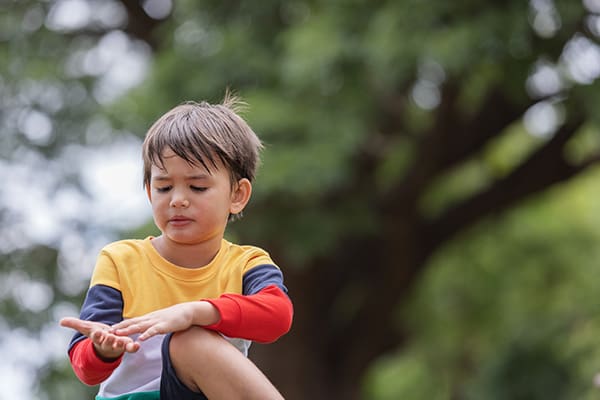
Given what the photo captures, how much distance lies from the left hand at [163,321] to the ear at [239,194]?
0.29 meters

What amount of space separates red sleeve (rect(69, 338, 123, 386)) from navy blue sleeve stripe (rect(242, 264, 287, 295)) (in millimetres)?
289

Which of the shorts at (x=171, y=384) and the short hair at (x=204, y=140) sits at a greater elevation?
the short hair at (x=204, y=140)

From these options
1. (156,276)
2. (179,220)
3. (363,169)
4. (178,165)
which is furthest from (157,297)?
(363,169)

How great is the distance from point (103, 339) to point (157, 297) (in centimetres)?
23

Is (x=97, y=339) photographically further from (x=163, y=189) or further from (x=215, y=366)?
(x=163, y=189)

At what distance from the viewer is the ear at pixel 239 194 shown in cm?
213

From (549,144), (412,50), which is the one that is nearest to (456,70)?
(412,50)

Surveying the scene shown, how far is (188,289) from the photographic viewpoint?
2.09 m

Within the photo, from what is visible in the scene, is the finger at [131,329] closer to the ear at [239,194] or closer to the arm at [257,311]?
the arm at [257,311]

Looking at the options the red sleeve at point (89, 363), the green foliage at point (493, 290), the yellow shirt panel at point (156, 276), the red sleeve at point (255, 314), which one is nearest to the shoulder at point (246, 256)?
the yellow shirt panel at point (156, 276)

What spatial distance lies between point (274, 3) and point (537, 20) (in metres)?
1.69

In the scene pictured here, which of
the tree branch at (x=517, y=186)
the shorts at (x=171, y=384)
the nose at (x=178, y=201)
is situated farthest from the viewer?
the tree branch at (x=517, y=186)

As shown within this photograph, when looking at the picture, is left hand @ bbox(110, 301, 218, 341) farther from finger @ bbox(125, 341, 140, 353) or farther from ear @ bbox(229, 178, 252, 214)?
ear @ bbox(229, 178, 252, 214)

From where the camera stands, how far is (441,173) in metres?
7.95
